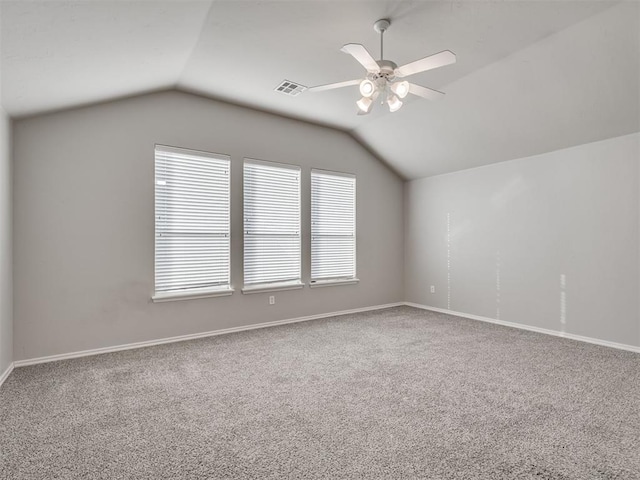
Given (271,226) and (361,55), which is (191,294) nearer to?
(271,226)

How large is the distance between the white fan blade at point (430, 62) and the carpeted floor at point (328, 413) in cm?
246

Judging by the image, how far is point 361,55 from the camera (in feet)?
8.17

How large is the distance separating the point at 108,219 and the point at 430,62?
360 cm

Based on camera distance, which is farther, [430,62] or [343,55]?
[343,55]

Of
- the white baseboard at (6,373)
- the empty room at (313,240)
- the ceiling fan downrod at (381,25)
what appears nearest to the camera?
the empty room at (313,240)

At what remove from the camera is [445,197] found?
19.8 ft

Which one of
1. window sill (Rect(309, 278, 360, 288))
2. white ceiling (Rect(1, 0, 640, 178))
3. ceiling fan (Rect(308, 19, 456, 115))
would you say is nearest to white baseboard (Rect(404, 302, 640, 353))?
window sill (Rect(309, 278, 360, 288))

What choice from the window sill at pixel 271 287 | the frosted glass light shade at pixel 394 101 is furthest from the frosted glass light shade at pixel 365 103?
the window sill at pixel 271 287

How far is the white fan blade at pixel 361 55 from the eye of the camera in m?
2.35

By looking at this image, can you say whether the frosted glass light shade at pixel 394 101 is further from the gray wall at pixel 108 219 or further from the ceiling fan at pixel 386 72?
the gray wall at pixel 108 219

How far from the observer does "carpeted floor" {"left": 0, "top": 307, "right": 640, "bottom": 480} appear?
6.30 ft

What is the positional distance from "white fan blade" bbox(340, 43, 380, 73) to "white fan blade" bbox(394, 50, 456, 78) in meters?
0.19

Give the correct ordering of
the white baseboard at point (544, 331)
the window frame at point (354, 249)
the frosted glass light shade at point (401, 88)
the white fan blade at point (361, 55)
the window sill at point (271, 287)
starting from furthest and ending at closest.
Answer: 1. the window frame at point (354, 249)
2. the window sill at point (271, 287)
3. the white baseboard at point (544, 331)
4. the frosted glass light shade at point (401, 88)
5. the white fan blade at point (361, 55)

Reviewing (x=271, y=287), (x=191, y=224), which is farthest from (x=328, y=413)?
(x=191, y=224)
